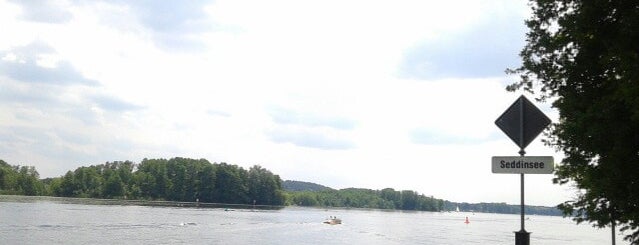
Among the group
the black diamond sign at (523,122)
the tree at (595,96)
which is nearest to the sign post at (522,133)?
the black diamond sign at (523,122)

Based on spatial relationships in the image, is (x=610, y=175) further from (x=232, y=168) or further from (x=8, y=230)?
(x=232, y=168)

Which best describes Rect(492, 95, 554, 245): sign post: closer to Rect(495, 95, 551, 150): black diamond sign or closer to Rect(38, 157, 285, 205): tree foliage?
Rect(495, 95, 551, 150): black diamond sign

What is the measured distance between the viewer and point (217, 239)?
5612cm

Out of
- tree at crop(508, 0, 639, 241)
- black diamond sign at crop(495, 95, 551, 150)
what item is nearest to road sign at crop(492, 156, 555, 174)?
black diamond sign at crop(495, 95, 551, 150)

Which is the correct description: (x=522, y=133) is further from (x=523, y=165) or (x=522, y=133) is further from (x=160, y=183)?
(x=160, y=183)

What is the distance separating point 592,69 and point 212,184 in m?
186

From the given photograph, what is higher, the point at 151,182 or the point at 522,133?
the point at 151,182

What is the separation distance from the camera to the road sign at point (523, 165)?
29.3ft

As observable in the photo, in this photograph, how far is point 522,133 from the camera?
906cm

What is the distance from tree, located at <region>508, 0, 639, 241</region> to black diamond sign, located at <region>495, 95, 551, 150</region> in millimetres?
3352

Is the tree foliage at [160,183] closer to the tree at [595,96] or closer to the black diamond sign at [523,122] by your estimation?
the tree at [595,96]

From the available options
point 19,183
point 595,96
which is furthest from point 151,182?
point 595,96

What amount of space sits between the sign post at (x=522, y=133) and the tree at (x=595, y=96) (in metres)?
3.37

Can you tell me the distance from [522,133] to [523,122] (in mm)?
153
